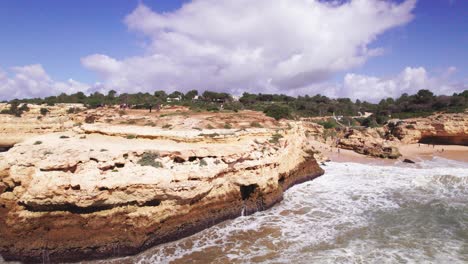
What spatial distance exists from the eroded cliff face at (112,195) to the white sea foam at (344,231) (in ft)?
3.60

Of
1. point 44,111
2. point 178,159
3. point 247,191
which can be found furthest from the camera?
point 44,111

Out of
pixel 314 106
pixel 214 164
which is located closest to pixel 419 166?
pixel 214 164

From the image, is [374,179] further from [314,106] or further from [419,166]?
[314,106]

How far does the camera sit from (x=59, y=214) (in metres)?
12.4

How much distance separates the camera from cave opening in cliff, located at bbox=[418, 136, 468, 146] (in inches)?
1795

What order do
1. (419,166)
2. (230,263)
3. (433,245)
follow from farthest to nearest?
(419,166)
(433,245)
(230,263)

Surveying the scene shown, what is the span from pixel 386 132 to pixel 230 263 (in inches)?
1848

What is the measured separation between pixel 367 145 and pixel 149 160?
104 ft

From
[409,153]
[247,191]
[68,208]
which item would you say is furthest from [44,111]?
[409,153]

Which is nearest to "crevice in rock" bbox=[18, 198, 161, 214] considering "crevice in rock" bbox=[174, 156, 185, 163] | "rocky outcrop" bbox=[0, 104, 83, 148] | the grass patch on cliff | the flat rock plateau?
the flat rock plateau

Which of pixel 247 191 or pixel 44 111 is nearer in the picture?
pixel 247 191

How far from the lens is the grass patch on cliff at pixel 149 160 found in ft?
46.5

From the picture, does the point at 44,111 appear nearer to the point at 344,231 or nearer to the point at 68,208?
the point at 68,208

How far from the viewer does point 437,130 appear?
1818 inches
